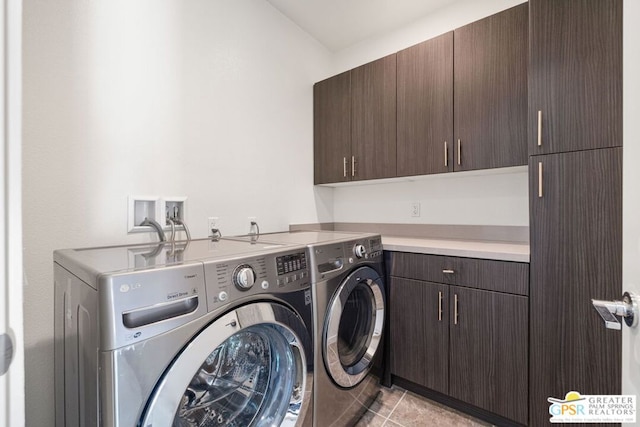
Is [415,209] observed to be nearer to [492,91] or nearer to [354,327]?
[492,91]

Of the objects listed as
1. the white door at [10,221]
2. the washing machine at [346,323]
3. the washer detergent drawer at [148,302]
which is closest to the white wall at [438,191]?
the washing machine at [346,323]

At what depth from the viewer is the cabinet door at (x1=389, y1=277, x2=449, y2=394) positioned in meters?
1.62

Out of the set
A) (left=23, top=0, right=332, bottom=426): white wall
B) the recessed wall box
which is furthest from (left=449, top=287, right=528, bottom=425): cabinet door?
the recessed wall box

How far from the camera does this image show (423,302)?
1679 millimetres

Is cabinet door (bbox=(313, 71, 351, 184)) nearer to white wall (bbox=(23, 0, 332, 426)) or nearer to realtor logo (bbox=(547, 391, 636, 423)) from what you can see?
white wall (bbox=(23, 0, 332, 426))

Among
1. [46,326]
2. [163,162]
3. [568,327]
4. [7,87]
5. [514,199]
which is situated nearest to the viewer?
[7,87]

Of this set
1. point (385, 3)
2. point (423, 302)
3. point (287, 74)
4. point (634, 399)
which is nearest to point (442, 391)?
point (423, 302)

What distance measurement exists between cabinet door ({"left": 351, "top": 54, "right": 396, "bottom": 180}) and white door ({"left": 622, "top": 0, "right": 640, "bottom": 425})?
152 cm

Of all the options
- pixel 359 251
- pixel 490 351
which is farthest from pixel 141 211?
pixel 490 351

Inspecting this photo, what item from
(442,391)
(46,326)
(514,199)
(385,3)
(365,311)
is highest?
(385,3)

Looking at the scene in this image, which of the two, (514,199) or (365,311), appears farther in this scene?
(514,199)

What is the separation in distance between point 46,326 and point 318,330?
3.56ft

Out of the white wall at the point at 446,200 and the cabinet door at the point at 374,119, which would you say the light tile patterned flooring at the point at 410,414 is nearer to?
the white wall at the point at 446,200

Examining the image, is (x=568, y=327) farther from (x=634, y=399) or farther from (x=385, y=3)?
(x=385, y=3)
